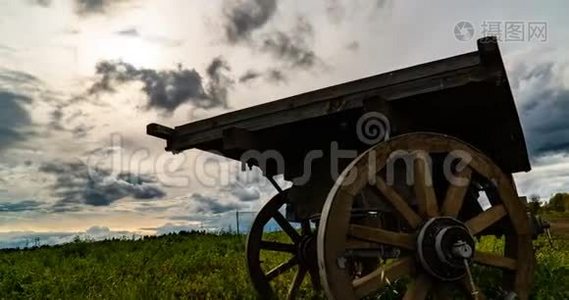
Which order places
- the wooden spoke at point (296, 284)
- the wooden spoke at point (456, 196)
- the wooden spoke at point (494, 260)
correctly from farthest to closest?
the wooden spoke at point (296, 284) → the wooden spoke at point (494, 260) → the wooden spoke at point (456, 196)

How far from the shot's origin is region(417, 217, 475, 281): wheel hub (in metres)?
4.27

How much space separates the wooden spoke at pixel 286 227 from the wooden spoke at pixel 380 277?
2965 mm

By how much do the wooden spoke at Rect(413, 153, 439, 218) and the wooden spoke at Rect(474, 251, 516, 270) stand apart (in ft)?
1.93

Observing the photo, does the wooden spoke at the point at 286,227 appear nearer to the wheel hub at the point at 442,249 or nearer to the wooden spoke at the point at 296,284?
the wooden spoke at the point at 296,284

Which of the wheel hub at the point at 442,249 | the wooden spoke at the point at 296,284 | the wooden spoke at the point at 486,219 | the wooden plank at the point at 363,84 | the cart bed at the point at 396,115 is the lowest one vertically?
the wooden spoke at the point at 296,284

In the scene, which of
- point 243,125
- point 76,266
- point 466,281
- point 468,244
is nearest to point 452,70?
point 468,244

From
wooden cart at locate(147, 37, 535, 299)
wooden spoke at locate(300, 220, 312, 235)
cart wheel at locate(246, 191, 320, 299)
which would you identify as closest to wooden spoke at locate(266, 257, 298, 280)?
cart wheel at locate(246, 191, 320, 299)

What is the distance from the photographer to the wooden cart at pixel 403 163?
423cm

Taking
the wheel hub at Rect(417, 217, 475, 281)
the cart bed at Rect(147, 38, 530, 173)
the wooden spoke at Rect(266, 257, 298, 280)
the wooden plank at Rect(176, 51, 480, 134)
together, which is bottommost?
the wooden spoke at Rect(266, 257, 298, 280)

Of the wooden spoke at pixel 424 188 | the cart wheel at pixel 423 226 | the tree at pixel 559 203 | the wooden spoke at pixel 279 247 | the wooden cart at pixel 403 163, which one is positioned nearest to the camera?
the cart wheel at pixel 423 226

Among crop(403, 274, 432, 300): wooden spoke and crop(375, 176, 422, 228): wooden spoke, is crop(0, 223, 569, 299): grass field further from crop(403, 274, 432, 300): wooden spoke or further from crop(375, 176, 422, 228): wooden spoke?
crop(375, 176, 422, 228): wooden spoke

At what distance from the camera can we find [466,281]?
4582 mm

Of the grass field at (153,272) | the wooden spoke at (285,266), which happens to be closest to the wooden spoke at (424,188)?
the grass field at (153,272)

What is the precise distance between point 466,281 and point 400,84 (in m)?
1.71
